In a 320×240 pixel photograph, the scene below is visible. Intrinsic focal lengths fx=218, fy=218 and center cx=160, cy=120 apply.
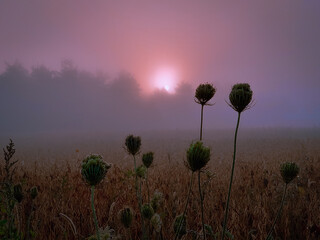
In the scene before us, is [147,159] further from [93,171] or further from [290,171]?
[290,171]

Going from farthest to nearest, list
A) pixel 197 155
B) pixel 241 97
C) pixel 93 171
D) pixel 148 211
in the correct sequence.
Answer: pixel 148 211 < pixel 241 97 < pixel 197 155 < pixel 93 171

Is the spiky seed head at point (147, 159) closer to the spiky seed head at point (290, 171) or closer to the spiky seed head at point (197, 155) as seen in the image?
the spiky seed head at point (197, 155)

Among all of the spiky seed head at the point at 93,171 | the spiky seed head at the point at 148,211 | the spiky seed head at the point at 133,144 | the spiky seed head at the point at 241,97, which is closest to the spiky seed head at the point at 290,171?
the spiky seed head at the point at 241,97

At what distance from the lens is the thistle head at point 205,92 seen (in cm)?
239

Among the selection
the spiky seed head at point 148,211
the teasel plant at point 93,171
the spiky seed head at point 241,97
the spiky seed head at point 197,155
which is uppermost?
the spiky seed head at point 241,97

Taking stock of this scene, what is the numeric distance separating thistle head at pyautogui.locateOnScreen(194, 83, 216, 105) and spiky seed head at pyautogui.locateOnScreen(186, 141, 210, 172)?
0.91m

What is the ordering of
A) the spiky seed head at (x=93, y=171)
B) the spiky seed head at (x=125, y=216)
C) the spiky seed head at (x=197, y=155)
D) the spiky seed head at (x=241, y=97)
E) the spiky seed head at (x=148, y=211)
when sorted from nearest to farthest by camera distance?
the spiky seed head at (x=93, y=171) → the spiky seed head at (x=197, y=155) → the spiky seed head at (x=241, y=97) → the spiky seed head at (x=125, y=216) → the spiky seed head at (x=148, y=211)

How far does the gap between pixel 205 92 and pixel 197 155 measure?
3.31 ft

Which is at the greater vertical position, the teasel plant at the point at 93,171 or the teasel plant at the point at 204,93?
the teasel plant at the point at 204,93

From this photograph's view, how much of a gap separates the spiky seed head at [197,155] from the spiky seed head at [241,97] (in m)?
0.52

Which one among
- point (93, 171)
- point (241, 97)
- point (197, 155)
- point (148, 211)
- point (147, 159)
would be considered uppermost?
point (241, 97)

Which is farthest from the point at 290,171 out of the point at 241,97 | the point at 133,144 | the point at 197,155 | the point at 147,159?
the point at 133,144

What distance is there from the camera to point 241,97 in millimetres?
1825

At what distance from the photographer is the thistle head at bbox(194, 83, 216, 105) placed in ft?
7.83
